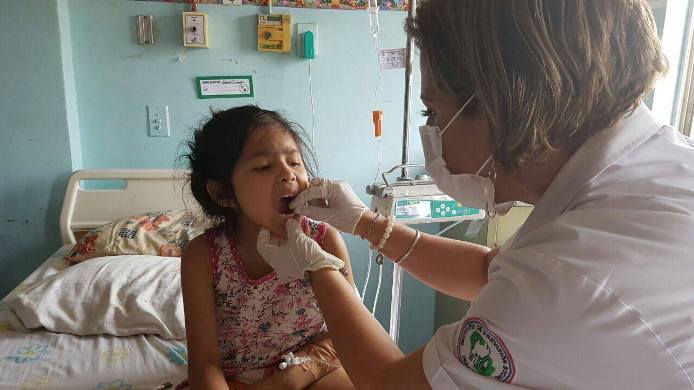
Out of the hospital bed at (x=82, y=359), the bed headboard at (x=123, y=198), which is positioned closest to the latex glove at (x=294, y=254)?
the hospital bed at (x=82, y=359)

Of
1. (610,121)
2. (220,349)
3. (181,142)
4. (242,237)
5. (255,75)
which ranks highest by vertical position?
(255,75)

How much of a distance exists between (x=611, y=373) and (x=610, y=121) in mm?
409

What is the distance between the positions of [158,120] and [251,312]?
1555 mm

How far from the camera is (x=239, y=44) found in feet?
7.85

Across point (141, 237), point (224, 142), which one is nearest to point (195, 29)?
point (141, 237)

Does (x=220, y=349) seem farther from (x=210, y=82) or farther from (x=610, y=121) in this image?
(x=210, y=82)

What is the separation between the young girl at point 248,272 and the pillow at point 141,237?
2.93 ft

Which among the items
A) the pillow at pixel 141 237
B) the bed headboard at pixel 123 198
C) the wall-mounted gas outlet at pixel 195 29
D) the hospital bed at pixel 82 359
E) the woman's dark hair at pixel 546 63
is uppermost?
the wall-mounted gas outlet at pixel 195 29

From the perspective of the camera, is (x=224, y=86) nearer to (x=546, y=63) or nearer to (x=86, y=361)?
(x=86, y=361)

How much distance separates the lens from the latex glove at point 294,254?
993 millimetres

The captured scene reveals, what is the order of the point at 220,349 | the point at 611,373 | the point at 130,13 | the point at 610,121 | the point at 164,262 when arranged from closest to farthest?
1. the point at 611,373
2. the point at 610,121
3. the point at 220,349
4. the point at 164,262
5. the point at 130,13

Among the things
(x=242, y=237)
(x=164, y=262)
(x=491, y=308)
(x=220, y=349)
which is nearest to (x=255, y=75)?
(x=164, y=262)

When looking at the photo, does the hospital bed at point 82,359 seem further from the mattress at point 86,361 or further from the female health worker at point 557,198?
the female health worker at point 557,198

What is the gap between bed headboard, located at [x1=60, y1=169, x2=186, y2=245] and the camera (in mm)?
2322
